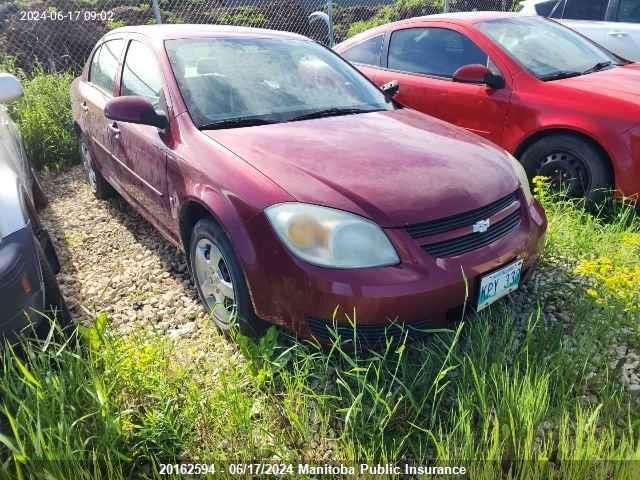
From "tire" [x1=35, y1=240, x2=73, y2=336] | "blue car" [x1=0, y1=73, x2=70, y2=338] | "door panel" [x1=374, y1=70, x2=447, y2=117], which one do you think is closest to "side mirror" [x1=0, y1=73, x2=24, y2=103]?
"blue car" [x1=0, y1=73, x2=70, y2=338]

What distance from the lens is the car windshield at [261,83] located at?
2.56 m

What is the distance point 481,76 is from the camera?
3707 millimetres

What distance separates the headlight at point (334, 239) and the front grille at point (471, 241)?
189 mm

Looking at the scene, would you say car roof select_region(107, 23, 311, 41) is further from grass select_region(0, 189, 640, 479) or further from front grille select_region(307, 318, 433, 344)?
front grille select_region(307, 318, 433, 344)

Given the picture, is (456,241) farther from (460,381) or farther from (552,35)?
(552,35)

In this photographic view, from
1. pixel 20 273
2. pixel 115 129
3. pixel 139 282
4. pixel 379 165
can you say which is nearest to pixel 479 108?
pixel 379 165

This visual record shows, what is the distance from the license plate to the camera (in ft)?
6.67

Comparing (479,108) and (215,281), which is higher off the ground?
(479,108)

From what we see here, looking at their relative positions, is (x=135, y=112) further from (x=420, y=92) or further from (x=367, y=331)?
(x=420, y=92)

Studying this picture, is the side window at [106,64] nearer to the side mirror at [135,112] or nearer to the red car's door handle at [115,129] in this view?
the red car's door handle at [115,129]

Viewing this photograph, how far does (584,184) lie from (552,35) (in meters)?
1.59

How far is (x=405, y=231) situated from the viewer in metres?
1.90

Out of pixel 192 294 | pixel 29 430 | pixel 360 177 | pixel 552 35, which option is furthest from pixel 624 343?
pixel 552 35

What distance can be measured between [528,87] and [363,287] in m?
2.61
